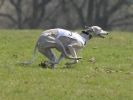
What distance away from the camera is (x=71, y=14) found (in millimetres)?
54000

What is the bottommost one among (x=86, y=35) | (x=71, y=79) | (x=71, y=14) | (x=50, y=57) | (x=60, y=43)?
(x=71, y=79)

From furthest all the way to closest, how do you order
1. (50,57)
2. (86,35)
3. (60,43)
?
(86,35), (50,57), (60,43)

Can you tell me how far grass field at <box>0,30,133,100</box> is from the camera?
478 inches

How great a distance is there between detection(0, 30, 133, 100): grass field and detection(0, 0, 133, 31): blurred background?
3280 cm

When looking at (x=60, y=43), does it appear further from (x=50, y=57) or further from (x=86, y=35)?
(x=86, y=35)

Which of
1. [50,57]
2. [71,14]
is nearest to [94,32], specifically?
[50,57]

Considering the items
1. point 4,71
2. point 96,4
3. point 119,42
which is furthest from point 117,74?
point 96,4

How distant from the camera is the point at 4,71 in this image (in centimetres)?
1444

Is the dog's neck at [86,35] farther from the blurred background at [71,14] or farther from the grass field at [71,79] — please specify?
the blurred background at [71,14]

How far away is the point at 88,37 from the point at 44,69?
1398 millimetres

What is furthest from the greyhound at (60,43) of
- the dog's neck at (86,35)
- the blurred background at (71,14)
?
the blurred background at (71,14)

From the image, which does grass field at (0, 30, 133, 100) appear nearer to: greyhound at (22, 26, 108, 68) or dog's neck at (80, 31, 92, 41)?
greyhound at (22, 26, 108, 68)

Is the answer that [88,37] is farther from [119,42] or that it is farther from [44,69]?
[119,42]

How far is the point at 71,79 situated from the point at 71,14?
40.5 meters
